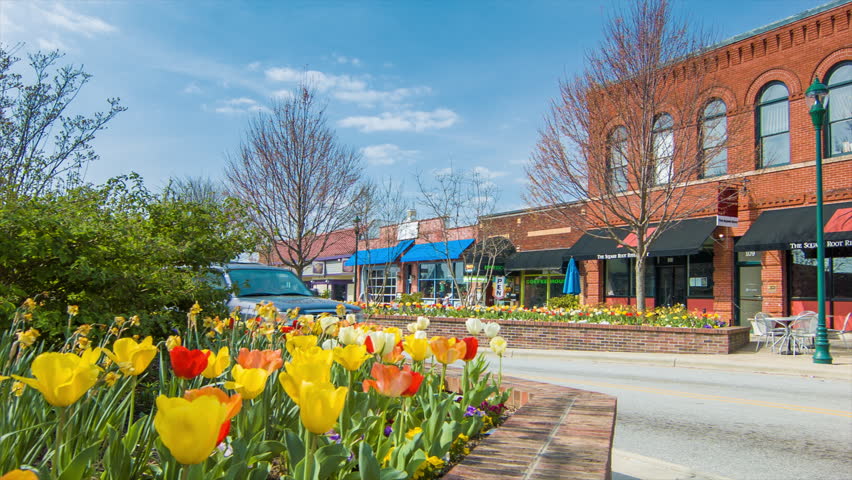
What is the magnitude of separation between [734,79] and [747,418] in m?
15.6

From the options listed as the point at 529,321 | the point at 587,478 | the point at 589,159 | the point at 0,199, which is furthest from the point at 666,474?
the point at 589,159

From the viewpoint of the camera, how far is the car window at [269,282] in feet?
31.6

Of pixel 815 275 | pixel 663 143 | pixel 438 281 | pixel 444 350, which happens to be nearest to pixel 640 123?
pixel 663 143

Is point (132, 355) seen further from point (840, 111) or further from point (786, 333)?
point (840, 111)

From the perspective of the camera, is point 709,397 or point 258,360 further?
point 709,397

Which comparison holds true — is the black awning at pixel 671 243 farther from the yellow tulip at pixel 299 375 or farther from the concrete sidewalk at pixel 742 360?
the yellow tulip at pixel 299 375

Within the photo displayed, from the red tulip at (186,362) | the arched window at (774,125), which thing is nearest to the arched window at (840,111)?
the arched window at (774,125)

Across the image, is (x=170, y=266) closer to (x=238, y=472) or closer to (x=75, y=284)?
(x=75, y=284)

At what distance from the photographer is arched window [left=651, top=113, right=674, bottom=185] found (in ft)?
49.6

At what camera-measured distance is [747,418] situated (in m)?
6.68

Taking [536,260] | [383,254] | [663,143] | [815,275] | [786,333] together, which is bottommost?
[786,333]

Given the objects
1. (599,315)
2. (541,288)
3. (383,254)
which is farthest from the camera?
(383,254)

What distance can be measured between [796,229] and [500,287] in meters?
14.7

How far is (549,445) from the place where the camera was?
2359 mm
